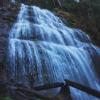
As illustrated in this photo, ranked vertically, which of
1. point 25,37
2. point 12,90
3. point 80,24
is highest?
point 12,90

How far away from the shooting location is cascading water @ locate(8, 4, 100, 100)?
970 centimetres

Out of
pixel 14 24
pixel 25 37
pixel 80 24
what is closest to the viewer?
pixel 25 37

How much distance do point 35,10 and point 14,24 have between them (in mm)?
3344

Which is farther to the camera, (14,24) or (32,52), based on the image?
(14,24)

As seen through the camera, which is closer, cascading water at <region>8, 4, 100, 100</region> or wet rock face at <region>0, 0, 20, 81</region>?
wet rock face at <region>0, 0, 20, 81</region>

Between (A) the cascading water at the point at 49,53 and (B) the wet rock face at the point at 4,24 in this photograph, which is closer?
(B) the wet rock face at the point at 4,24

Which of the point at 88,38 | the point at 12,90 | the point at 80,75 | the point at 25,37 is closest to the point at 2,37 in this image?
the point at 25,37

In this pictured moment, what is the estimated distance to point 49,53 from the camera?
1091 centimetres

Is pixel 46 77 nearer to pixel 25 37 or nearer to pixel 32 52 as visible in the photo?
pixel 32 52

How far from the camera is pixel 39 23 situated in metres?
13.9

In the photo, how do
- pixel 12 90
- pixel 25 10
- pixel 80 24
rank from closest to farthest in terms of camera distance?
1. pixel 12 90
2. pixel 25 10
3. pixel 80 24

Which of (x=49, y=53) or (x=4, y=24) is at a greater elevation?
(x=4, y=24)

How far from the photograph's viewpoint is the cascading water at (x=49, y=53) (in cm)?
970

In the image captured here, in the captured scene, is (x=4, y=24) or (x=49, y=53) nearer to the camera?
(x=49, y=53)
